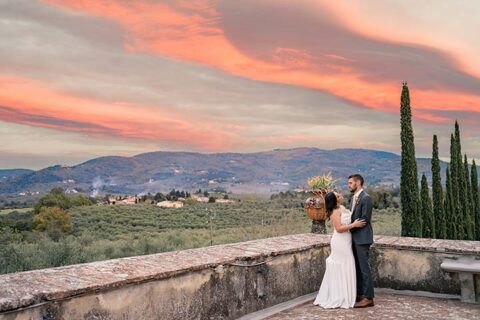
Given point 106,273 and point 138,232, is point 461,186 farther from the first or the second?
point 106,273

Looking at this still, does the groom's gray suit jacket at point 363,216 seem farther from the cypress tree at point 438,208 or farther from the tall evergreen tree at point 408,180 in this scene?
the cypress tree at point 438,208

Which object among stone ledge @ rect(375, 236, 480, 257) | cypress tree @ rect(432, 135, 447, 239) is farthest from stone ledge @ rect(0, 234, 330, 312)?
cypress tree @ rect(432, 135, 447, 239)

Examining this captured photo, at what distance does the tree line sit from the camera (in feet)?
81.2

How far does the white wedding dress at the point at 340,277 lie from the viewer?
22.6ft

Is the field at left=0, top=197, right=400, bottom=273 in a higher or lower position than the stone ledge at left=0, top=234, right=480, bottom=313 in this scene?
lower

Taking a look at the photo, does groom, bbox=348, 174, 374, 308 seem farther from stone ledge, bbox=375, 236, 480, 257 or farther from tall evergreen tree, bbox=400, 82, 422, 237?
Result: tall evergreen tree, bbox=400, 82, 422, 237

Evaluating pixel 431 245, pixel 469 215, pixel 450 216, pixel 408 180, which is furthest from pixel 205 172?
pixel 431 245

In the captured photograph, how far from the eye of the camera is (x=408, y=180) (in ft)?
Result: 81.8

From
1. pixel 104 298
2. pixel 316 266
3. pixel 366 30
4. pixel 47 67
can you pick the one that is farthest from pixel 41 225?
pixel 104 298

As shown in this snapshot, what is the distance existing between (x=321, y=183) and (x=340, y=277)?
94.5 inches

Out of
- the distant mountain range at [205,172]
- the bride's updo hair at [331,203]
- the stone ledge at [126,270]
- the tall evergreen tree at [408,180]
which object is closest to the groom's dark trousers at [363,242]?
the bride's updo hair at [331,203]

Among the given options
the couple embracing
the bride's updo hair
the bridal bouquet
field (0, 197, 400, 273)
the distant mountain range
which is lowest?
field (0, 197, 400, 273)

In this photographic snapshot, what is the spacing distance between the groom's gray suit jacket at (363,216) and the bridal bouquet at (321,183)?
6.33 ft

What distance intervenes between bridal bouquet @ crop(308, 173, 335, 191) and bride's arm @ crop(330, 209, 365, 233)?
1.89 m
